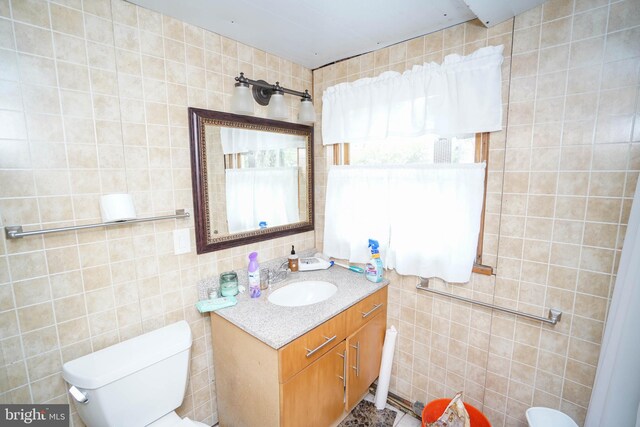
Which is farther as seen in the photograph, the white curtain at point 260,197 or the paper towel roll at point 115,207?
the white curtain at point 260,197

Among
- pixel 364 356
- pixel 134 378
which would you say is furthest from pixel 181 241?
pixel 364 356

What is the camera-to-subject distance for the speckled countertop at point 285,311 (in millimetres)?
1202

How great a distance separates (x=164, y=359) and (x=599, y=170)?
6.58ft

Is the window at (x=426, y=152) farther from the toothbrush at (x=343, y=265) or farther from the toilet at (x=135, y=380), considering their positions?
the toilet at (x=135, y=380)

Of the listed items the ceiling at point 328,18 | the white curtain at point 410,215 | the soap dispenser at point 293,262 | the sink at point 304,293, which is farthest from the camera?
the soap dispenser at point 293,262

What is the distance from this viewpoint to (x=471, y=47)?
1393 millimetres

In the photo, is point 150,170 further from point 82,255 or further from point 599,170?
point 599,170

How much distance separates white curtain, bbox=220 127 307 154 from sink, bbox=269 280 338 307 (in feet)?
2.92

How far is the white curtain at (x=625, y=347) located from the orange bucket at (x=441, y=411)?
525 millimetres

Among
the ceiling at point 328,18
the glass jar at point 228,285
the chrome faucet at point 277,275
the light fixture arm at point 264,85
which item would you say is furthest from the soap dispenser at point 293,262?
the ceiling at point 328,18

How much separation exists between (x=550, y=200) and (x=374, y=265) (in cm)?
94

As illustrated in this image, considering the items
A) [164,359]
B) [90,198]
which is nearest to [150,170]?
[90,198]

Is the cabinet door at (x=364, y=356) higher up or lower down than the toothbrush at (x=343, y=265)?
lower down

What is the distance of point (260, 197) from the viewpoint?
69.9 inches
